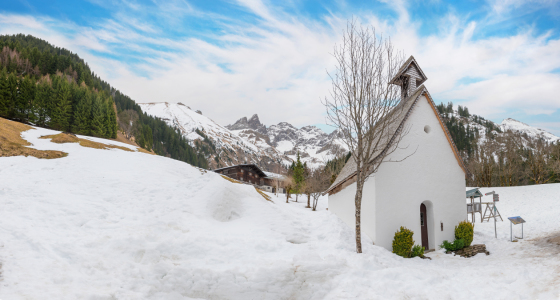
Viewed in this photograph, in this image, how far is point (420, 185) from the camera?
595 inches

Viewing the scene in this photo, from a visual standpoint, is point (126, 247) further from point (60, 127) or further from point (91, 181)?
point (60, 127)

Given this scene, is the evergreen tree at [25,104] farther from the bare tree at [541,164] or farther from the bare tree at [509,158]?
the bare tree at [541,164]

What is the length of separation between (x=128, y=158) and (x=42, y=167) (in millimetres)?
5996

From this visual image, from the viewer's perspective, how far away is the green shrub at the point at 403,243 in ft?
42.4

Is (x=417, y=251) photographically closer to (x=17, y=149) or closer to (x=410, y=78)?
(x=410, y=78)

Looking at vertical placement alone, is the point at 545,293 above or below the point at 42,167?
below

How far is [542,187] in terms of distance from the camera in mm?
28672

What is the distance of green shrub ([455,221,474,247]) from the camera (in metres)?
15.0

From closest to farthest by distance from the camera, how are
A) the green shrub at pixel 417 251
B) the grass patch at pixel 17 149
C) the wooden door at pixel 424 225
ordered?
the green shrub at pixel 417 251 < the wooden door at pixel 424 225 < the grass patch at pixel 17 149

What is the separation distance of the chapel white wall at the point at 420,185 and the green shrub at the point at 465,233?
44 cm

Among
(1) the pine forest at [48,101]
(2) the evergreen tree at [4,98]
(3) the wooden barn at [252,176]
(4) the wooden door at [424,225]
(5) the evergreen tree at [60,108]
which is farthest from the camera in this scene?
(3) the wooden barn at [252,176]

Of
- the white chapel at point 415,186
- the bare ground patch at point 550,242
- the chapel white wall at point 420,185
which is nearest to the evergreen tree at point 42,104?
the white chapel at point 415,186

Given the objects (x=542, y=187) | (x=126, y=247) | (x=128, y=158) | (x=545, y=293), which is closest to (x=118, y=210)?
(x=126, y=247)

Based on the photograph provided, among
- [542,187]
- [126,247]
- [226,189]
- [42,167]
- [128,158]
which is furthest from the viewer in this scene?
[542,187]
